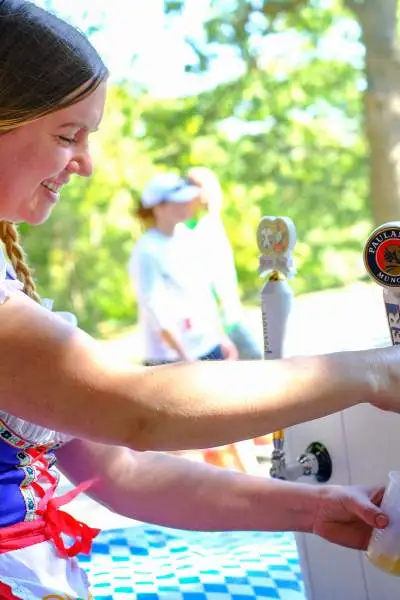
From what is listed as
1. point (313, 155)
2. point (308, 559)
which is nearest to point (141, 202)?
point (308, 559)

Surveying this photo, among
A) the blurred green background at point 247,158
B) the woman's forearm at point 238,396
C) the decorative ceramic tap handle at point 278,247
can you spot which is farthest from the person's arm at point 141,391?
the blurred green background at point 247,158

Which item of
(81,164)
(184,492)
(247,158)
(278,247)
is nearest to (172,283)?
(278,247)

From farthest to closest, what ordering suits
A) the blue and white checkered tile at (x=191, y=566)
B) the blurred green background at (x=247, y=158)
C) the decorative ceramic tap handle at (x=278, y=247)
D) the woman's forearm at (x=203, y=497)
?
the blurred green background at (x=247, y=158) → the blue and white checkered tile at (x=191, y=566) → the decorative ceramic tap handle at (x=278, y=247) → the woman's forearm at (x=203, y=497)

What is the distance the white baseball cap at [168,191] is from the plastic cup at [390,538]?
2575mm

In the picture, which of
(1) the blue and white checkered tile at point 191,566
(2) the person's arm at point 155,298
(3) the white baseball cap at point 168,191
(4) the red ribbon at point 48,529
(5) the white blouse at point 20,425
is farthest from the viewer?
(3) the white baseball cap at point 168,191

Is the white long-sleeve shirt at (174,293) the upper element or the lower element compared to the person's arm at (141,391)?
lower

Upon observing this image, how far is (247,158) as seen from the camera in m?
7.35

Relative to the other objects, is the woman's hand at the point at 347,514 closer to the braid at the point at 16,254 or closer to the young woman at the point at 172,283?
the braid at the point at 16,254

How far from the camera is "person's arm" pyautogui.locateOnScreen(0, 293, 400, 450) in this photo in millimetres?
875

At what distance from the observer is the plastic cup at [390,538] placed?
1043mm

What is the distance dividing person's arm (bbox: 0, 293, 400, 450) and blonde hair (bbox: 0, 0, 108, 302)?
0.21 meters

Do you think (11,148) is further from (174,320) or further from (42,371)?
(174,320)

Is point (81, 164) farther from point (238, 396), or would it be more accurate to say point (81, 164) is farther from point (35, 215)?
point (238, 396)

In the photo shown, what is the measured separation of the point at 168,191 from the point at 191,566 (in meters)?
2.21
